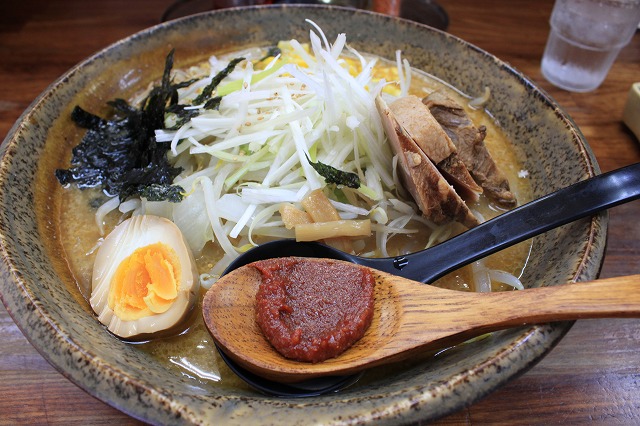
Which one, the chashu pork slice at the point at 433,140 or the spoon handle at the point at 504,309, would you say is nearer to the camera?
the spoon handle at the point at 504,309

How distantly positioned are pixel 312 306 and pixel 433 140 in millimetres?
694

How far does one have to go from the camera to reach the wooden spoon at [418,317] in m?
1.12

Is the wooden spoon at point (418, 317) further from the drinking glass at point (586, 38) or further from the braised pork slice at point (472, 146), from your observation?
the drinking glass at point (586, 38)

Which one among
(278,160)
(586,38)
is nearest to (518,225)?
(278,160)

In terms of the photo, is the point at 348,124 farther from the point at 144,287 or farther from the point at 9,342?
the point at 9,342

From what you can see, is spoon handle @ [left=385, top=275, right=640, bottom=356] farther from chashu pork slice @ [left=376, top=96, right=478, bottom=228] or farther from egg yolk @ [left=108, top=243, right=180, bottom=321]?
egg yolk @ [left=108, top=243, right=180, bottom=321]

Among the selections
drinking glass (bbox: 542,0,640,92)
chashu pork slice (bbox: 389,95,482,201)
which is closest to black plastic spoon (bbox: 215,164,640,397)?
chashu pork slice (bbox: 389,95,482,201)

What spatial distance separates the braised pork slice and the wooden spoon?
2.16 ft

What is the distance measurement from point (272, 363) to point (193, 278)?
407 millimetres

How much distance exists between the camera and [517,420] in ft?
4.55

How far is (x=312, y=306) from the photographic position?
1277mm

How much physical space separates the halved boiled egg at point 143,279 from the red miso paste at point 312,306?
0.83 ft

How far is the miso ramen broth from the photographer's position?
4.46ft

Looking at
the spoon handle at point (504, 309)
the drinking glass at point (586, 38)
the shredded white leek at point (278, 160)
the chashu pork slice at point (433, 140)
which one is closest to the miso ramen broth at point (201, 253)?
the shredded white leek at point (278, 160)
